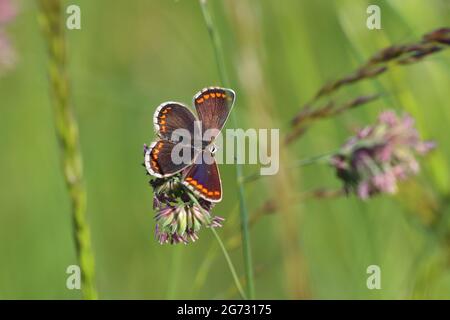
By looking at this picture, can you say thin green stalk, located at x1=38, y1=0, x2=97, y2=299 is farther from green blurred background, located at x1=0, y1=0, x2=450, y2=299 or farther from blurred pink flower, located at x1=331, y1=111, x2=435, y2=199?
blurred pink flower, located at x1=331, y1=111, x2=435, y2=199

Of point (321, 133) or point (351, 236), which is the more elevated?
point (321, 133)

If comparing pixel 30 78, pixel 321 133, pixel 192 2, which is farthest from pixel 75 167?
pixel 192 2

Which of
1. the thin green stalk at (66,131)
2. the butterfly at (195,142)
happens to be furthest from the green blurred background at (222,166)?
the thin green stalk at (66,131)

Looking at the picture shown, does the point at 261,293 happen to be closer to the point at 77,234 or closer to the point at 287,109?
the point at 287,109

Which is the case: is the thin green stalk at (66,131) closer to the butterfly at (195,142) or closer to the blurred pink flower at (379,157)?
the butterfly at (195,142)

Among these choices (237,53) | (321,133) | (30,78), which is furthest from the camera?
(30,78)

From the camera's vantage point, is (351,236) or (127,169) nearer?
(351,236)

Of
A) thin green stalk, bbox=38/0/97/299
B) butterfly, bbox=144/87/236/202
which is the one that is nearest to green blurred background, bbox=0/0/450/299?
butterfly, bbox=144/87/236/202
